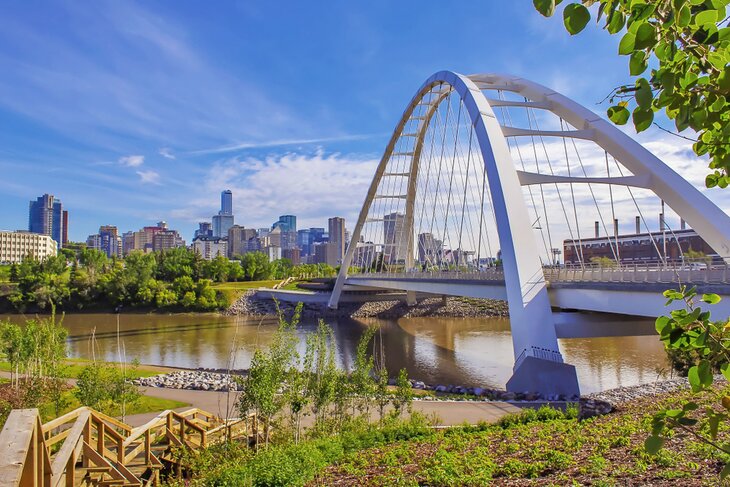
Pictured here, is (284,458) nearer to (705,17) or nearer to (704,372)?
(704,372)

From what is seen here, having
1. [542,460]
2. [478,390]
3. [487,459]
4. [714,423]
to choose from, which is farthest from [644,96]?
[478,390]

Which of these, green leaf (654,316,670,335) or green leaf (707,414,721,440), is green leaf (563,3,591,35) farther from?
green leaf (707,414,721,440)

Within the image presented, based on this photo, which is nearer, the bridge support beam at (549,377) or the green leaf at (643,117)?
the green leaf at (643,117)

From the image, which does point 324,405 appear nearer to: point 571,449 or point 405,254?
point 571,449

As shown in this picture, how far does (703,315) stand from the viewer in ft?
5.27

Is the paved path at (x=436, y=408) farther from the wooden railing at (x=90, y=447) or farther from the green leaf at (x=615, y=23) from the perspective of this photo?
the green leaf at (x=615, y=23)

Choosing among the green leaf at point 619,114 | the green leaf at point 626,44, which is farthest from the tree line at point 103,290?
the green leaf at point 626,44

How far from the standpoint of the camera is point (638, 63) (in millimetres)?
1542

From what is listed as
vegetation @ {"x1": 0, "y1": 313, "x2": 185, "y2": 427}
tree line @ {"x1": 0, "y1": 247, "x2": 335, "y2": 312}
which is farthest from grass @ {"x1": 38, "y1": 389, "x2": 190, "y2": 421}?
tree line @ {"x1": 0, "y1": 247, "x2": 335, "y2": 312}

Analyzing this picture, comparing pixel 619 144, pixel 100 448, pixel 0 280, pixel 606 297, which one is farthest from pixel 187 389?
pixel 0 280

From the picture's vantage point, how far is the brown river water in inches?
866

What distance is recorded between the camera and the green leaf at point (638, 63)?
153 centimetres

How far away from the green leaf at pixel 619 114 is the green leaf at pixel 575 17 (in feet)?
1.22

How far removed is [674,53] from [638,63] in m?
0.16
